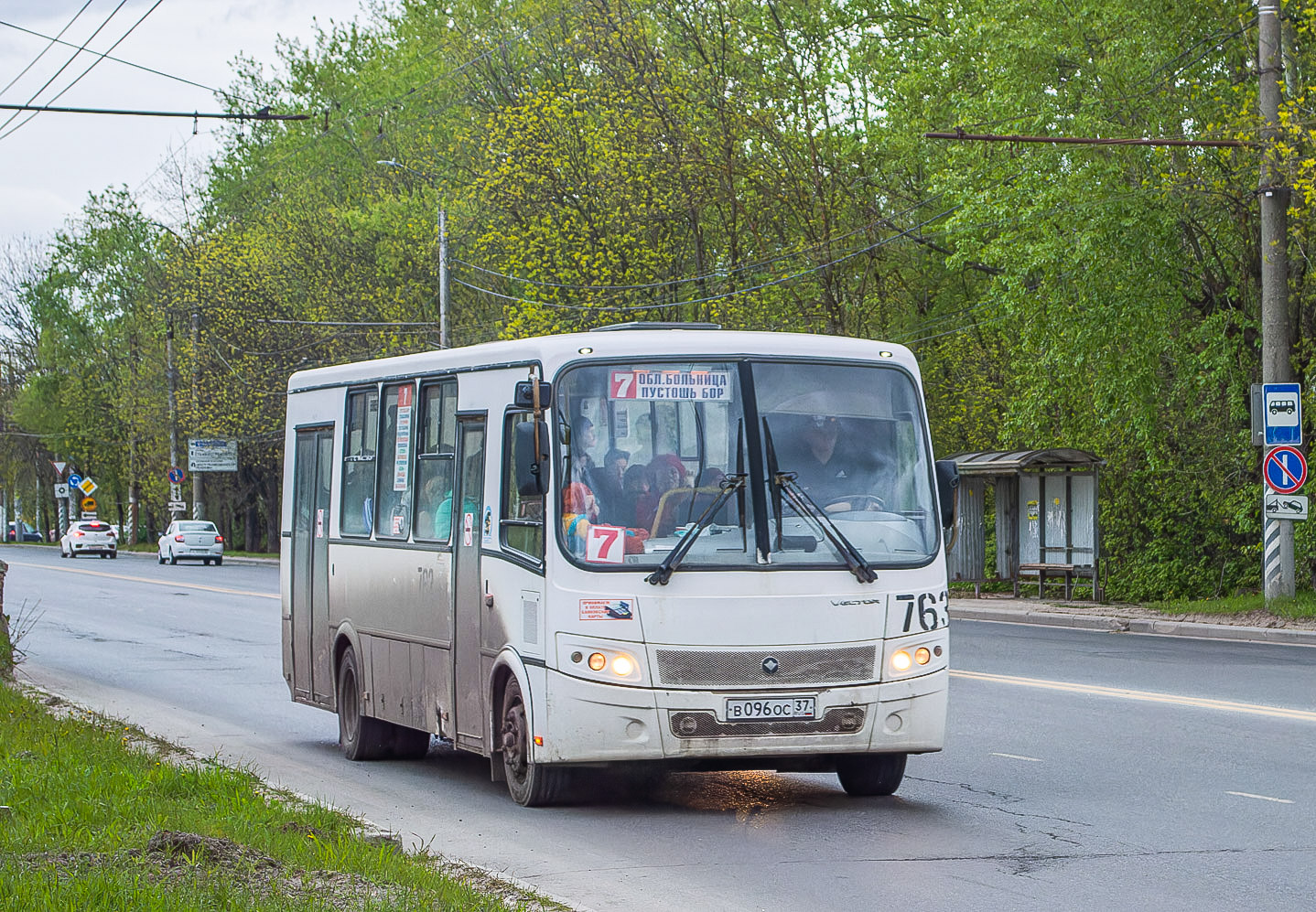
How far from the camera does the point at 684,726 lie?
Answer: 9.21m

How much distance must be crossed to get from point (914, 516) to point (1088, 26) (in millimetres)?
20087

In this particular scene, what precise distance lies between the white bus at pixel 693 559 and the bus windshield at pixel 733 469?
0.01 m

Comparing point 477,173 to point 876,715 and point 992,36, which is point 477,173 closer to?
point 992,36

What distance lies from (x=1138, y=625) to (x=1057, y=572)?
17.6 feet

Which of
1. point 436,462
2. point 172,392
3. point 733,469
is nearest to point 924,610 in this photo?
point 733,469

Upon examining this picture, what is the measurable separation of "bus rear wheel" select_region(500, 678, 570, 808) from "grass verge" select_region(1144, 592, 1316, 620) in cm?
1585

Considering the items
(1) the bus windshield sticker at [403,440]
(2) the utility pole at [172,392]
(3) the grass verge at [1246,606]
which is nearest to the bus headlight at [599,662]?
(1) the bus windshield sticker at [403,440]

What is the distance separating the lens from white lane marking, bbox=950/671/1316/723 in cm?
1360

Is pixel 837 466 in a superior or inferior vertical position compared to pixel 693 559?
superior

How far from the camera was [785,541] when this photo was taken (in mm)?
9586

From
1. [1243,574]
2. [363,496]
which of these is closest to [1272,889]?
[363,496]

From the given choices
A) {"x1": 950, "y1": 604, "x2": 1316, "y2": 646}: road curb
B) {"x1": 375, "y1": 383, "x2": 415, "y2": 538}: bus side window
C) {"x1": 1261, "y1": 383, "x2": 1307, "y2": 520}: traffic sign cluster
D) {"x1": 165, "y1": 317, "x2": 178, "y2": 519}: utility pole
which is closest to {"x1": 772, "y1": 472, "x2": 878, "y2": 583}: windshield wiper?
{"x1": 375, "y1": 383, "x2": 415, "y2": 538}: bus side window

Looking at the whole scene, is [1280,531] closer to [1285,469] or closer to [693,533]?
[1285,469]

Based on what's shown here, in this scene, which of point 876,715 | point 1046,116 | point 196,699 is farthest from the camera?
point 1046,116
